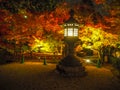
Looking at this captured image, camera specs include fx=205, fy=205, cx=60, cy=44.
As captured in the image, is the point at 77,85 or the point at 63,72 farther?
the point at 63,72

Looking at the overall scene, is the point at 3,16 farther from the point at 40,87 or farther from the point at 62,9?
the point at 40,87

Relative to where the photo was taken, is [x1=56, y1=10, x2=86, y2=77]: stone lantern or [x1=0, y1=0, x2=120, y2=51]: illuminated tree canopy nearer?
[x1=56, y1=10, x2=86, y2=77]: stone lantern

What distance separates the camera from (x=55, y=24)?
2233cm

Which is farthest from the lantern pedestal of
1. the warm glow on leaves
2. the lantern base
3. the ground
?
the warm glow on leaves

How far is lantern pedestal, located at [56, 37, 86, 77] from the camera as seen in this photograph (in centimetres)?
1502

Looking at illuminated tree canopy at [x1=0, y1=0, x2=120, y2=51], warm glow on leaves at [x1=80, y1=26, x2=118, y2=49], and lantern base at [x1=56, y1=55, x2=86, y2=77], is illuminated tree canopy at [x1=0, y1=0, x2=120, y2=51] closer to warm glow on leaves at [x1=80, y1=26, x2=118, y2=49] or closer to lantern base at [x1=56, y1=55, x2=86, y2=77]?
warm glow on leaves at [x1=80, y1=26, x2=118, y2=49]

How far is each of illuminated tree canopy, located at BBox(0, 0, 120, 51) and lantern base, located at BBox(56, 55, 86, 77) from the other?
3.79 m

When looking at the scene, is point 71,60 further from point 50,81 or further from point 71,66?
point 50,81

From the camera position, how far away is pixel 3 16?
874 inches

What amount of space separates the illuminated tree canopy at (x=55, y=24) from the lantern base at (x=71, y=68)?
379 cm

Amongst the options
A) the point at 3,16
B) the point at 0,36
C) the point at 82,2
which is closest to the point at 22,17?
the point at 3,16

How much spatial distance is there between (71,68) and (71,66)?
24 centimetres

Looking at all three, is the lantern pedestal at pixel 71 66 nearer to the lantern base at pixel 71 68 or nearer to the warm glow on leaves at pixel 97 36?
the lantern base at pixel 71 68

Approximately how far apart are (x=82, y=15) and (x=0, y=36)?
32.9 feet
